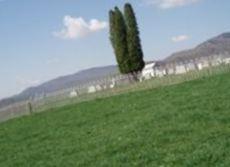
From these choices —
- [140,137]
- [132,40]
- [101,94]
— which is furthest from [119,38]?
[140,137]

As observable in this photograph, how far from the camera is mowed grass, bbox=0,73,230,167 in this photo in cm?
1170

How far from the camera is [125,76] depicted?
55.4 m

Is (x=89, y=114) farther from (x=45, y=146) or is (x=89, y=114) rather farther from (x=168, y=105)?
(x=45, y=146)

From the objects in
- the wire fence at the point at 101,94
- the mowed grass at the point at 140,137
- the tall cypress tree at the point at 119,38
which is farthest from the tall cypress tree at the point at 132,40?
the mowed grass at the point at 140,137

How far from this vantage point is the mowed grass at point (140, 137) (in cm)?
1170

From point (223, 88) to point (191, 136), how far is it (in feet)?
29.1

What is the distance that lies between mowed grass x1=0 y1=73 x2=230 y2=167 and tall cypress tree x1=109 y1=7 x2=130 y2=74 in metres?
31.3

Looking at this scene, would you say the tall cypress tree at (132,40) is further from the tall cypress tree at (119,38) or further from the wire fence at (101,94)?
the wire fence at (101,94)

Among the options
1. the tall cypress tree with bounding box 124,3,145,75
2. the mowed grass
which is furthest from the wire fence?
the mowed grass

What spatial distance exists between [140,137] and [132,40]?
133ft

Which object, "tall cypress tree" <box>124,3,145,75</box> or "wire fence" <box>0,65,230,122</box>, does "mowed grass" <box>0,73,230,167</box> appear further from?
"tall cypress tree" <box>124,3,145,75</box>

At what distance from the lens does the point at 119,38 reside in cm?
5466

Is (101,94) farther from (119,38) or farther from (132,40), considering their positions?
(132,40)

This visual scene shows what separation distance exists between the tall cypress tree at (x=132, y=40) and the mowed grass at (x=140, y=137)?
3126 cm
